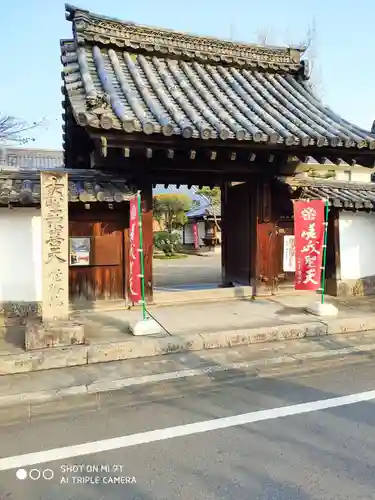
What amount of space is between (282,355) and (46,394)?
314 cm

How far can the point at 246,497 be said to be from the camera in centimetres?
260

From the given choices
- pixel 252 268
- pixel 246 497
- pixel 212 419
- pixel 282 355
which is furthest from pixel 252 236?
pixel 246 497

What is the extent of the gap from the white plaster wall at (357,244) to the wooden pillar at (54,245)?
250 inches

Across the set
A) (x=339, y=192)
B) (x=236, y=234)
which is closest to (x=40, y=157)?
(x=236, y=234)

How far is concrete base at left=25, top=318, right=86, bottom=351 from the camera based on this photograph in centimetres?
529

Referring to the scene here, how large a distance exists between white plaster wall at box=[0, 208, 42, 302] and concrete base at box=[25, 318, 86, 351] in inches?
78.1

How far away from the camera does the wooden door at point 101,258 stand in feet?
25.3

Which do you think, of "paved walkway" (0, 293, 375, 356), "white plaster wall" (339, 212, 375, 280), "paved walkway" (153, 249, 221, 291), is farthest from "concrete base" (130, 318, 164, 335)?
"white plaster wall" (339, 212, 375, 280)

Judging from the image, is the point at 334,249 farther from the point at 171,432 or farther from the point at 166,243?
the point at 166,243

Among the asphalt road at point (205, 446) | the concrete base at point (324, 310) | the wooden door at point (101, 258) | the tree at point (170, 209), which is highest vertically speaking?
the tree at point (170, 209)

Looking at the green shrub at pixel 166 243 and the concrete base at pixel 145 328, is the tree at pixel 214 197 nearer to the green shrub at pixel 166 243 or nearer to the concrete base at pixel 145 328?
the green shrub at pixel 166 243

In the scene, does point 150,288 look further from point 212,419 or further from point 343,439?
point 343,439

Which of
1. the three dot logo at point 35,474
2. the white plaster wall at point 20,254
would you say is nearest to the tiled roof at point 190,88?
the white plaster wall at point 20,254

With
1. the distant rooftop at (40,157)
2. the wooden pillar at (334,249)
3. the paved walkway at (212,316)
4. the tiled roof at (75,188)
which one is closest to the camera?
the paved walkway at (212,316)
